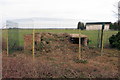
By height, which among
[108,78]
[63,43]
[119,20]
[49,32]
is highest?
[119,20]

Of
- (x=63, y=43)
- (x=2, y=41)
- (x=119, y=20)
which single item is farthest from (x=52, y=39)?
(x=119, y=20)

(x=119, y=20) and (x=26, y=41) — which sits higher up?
(x=119, y=20)

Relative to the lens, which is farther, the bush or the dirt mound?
the bush

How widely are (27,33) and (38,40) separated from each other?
91cm

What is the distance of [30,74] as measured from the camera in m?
5.25

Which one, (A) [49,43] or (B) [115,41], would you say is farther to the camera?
A: (B) [115,41]

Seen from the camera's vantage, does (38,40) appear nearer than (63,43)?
Yes

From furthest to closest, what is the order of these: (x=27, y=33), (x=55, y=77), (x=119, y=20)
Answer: (x=119, y=20) → (x=27, y=33) → (x=55, y=77)

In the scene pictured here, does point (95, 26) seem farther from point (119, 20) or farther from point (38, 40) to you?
point (38, 40)

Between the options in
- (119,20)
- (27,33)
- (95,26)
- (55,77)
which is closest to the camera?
(55,77)

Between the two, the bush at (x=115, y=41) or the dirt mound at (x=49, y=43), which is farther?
the bush at (x=115, y=41)

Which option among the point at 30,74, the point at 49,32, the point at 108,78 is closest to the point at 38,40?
→ the point at 49,32

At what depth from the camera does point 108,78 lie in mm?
5207

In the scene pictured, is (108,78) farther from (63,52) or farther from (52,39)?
(52,39)
